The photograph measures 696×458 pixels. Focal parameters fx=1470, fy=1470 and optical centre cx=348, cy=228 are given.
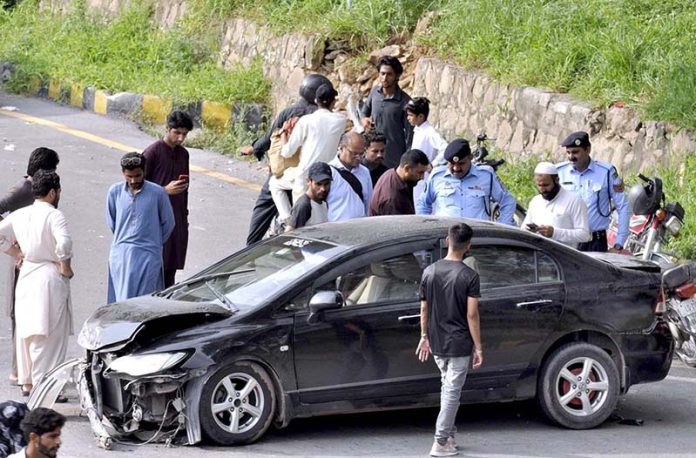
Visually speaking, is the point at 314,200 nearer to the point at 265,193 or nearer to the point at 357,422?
the point at 357,422

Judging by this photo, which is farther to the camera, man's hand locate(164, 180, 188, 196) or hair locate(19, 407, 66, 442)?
man's hand locate(164, 180, 188, 196)

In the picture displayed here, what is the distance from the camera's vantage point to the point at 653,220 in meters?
12.0

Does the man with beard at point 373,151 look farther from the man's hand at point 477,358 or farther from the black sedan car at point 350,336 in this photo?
the man's hand at point 477,358

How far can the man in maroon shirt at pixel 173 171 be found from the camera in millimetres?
11570

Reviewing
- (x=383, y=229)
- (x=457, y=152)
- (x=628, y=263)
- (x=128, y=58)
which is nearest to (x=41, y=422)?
(x=383, y=229)

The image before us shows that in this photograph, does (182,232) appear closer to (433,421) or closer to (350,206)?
(350,206)

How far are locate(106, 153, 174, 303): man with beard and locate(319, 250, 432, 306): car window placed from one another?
187cm

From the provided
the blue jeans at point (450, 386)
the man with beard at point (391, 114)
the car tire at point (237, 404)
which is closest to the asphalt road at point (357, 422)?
the car tire at point (237, 404)

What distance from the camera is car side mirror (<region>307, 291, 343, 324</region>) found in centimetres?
895

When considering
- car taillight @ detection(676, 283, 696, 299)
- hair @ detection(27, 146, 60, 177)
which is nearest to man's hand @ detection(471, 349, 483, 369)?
car taillight @ detection(676, 283, 696, 299)

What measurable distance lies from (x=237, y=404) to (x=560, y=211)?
11.6ft

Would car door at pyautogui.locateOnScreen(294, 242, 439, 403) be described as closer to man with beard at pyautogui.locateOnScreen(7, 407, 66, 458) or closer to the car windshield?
the car windshield

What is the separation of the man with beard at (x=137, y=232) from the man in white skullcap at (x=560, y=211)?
280 centimetres

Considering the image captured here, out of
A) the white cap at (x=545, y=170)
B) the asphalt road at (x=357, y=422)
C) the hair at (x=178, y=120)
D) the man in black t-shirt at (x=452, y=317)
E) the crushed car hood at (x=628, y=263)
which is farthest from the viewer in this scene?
the hair at (x=178, y=120)
